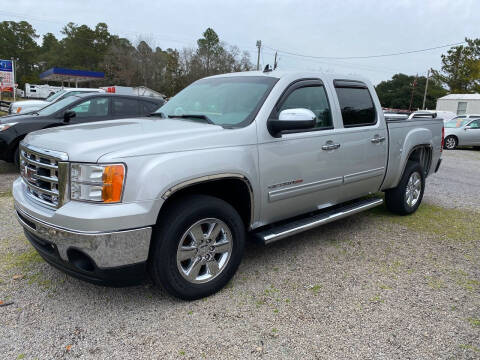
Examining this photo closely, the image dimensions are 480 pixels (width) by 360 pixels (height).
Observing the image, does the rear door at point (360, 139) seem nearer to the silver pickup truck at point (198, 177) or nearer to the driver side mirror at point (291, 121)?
the silver pickup truck at point (198, 177)

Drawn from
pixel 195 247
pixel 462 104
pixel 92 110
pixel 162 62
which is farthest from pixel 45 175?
pixel 162 62

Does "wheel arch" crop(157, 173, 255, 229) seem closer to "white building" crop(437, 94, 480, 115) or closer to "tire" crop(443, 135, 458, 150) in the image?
"tire" crop(443, 135, 458, 150)

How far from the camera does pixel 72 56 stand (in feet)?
254

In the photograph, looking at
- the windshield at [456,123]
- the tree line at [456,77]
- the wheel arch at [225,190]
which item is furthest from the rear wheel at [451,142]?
the tree line at [456,77]

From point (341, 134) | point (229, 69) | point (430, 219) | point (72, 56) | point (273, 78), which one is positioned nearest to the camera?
point (273, 78)

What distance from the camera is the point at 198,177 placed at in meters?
2.81

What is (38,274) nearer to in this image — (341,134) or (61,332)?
(61,332)

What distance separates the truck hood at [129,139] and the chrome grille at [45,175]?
68mm

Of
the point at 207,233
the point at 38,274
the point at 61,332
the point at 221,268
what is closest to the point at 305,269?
the point at 221,268

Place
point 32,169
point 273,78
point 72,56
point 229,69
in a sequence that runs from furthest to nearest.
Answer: point 72,56
point 229,69
point 273,78
point 32,169

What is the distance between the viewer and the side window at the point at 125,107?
8039mm

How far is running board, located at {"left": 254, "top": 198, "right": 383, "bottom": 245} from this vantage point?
3.39m

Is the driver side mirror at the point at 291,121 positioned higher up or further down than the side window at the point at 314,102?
further down

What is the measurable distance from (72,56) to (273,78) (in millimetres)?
85225
